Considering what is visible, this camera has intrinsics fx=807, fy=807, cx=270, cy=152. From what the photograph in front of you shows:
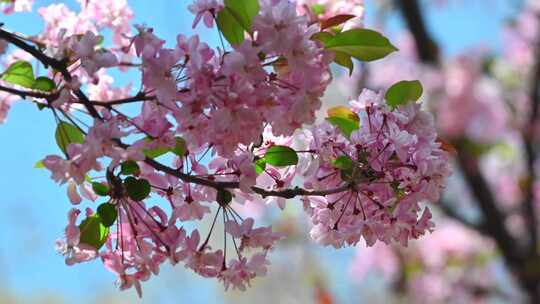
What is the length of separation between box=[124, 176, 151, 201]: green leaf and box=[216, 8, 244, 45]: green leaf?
0.45ft

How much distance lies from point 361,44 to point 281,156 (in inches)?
5.2

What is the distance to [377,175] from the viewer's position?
678mm

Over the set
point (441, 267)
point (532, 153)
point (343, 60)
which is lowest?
point (441, 267)

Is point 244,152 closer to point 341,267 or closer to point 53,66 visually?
point 53,66

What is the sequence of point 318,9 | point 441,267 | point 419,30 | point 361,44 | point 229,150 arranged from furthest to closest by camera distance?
point 441,267 < point 419,30 < point 318,9 < point 361,44 < point 229,150

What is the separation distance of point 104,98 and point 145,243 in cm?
22

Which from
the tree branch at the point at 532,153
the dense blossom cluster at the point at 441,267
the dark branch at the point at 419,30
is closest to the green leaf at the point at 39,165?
the dark branch at the point at 419,30

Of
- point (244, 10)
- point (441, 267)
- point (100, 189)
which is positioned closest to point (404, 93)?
point (244, 10)

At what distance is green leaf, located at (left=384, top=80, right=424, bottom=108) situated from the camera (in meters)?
0.74

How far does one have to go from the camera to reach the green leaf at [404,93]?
0.74m

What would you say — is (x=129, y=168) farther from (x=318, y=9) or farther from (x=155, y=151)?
(x=318, y=9)

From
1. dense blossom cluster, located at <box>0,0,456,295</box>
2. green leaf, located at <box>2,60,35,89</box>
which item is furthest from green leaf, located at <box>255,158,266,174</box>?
green leaf, located at <box>2,60,35,89</box>

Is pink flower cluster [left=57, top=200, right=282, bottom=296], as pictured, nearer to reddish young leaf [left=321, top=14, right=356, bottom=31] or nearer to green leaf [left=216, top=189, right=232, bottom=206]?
green leaf [left=216, top=189, right=232, bottom=206]

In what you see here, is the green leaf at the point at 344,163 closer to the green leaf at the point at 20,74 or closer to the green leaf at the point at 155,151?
the green leaf at the point at 155,151
